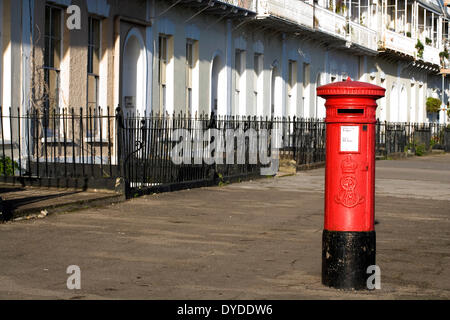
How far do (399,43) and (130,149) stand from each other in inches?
1040

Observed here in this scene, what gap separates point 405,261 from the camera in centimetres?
835

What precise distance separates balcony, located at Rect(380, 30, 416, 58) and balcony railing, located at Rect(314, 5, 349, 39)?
17.8 feet

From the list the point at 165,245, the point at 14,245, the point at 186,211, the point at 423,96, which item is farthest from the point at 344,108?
the point at 423,96

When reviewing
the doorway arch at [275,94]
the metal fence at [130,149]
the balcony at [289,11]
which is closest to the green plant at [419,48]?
the balcony at [289,11]

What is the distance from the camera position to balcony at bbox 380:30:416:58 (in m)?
35.7

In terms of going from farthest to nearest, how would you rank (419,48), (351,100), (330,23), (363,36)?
(419,48), (363,36), (330,23), (351,100)

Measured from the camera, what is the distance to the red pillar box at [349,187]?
22.8ft

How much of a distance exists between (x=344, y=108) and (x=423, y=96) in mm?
40073

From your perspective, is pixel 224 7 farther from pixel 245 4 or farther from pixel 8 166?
pixel 8 166

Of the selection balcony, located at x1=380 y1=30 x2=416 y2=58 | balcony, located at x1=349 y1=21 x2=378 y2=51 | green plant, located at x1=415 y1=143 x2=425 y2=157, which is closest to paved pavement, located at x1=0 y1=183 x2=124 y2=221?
balcony, located at x1=349 y1=21 x2=378 y2=51

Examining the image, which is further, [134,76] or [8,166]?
[134,76]

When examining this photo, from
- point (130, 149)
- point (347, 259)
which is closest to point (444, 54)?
point (130, 149)

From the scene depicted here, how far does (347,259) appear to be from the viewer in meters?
6.96

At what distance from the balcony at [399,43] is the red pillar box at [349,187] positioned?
95.9ft
